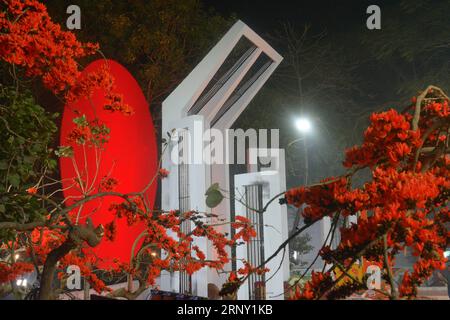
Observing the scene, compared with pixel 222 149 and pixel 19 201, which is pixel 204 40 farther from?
pixel 19 201

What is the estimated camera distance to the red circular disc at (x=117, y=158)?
4.11 meters

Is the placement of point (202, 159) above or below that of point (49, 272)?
above

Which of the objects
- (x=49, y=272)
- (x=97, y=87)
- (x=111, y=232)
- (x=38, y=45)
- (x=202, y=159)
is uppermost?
(x=38, y=45)

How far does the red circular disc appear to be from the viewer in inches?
162

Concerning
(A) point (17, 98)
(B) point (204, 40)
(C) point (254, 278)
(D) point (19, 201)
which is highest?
(B) point (204, 40)

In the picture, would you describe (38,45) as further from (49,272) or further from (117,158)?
(117,158)

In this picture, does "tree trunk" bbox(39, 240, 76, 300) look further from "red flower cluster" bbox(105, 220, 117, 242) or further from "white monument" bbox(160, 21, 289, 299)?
"white monument" bbox(160, 21, 289, 299)

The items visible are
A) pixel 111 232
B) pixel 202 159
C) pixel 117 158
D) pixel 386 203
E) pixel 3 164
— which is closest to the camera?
pixel 386 203

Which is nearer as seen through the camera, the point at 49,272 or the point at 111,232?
the point at 49,272

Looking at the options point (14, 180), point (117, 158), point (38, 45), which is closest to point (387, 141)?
point (38, 45)

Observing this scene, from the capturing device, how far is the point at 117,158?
4.52 metres

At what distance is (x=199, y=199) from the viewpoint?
425 cm
